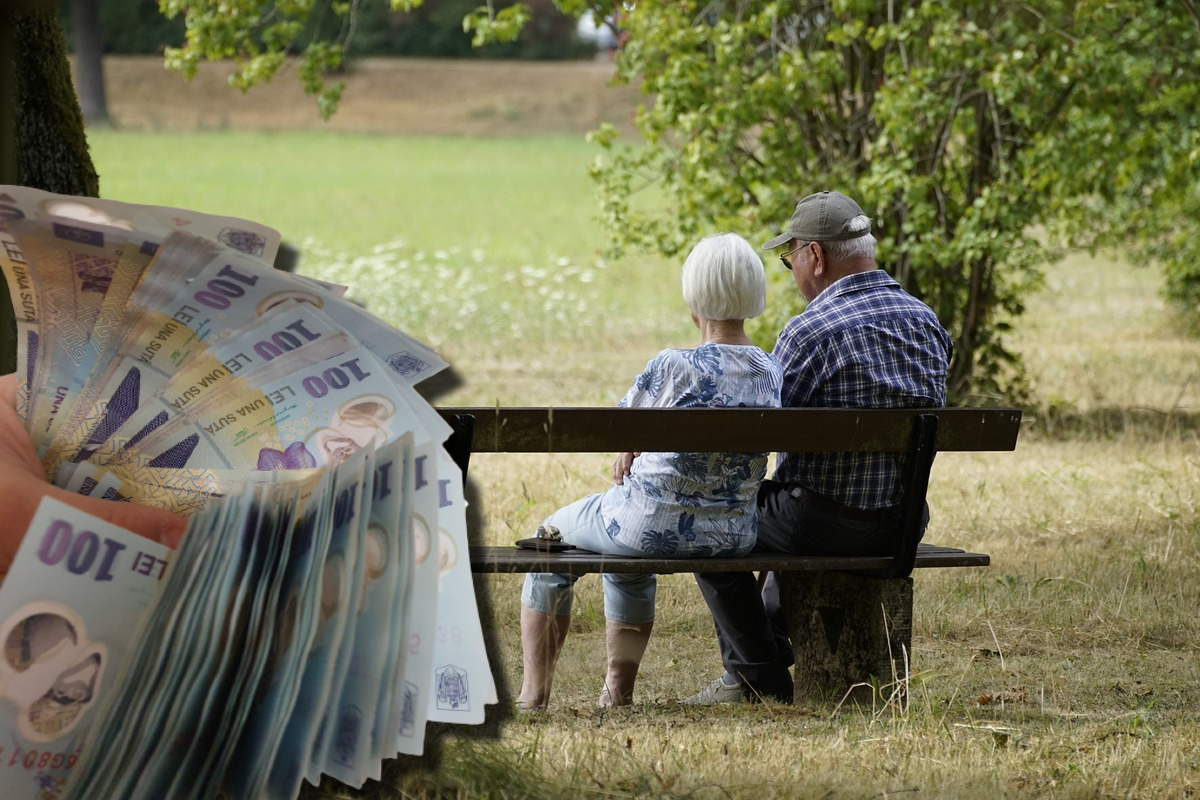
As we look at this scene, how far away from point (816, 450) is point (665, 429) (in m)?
0.49

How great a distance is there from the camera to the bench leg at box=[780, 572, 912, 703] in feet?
13.2

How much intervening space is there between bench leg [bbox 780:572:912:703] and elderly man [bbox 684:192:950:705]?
11 centimetres

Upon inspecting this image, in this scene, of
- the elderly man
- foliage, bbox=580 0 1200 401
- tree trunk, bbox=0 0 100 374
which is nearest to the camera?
the elderly man

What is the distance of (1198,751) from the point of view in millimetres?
3553

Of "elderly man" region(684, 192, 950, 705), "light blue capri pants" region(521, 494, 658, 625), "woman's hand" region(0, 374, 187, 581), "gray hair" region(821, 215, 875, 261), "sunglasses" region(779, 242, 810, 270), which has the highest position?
"gray hair" region(821, 215, 875, 261)

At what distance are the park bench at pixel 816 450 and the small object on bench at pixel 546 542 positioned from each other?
0.03 metres

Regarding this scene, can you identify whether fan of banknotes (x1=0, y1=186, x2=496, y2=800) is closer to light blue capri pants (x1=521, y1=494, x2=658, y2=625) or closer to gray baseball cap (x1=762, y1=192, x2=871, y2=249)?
light blue capri pants (x1=521, y1=494, x2=658, y2=625)

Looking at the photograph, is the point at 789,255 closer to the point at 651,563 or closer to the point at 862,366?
the point at 862,366

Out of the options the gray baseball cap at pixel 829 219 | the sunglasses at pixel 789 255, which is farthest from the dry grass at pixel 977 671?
the gray baseball cap at pixel 829 219

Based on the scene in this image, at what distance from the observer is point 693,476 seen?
3.86m

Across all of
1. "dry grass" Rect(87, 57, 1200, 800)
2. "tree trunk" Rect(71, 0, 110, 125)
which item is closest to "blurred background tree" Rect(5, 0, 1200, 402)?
"dry grass" Rect(87, 57, 1200, 800)

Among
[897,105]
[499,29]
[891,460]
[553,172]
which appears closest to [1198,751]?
[891,460]

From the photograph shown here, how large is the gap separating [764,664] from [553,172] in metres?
38.2

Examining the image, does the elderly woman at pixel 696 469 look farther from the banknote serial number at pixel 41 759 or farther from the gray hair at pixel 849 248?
the banknote serial number at pixel 41 759
